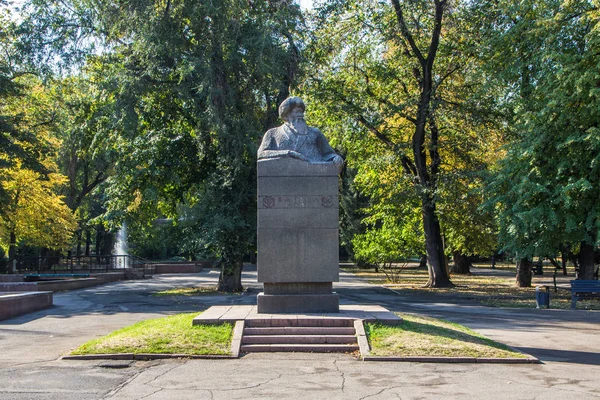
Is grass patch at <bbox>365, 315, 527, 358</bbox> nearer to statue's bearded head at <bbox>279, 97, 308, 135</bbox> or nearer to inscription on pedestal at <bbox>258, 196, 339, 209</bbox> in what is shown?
inscription on pedestal at <bbox>258, 196, 339, 209</bbox>

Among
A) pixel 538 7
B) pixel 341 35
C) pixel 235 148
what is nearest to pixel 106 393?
pixel 235 148

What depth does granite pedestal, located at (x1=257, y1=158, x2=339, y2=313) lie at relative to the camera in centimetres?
1291

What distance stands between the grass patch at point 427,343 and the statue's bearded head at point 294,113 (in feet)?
14.2

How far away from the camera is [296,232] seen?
13.0 metres

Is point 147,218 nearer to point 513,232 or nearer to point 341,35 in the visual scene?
point 341,35

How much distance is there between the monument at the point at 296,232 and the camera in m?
12.9

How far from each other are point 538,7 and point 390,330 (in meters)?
14.5

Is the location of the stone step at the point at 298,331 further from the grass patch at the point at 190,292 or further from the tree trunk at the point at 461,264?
the tree trunk at the point at 461,264

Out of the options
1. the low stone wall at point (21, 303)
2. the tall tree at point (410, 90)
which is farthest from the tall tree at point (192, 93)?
the low stone wall at point (21, 303)

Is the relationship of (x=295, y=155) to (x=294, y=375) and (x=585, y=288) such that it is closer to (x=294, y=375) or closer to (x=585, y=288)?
(x=294, y=375)

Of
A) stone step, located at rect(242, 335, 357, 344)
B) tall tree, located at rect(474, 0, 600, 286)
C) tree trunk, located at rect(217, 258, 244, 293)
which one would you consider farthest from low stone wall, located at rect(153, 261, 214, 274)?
stone step, located at rect(242, 335, 357, 344)

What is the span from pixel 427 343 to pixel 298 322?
→ 2.30 meters

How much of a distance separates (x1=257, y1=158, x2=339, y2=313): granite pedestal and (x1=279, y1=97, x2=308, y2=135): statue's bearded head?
107 centimetres

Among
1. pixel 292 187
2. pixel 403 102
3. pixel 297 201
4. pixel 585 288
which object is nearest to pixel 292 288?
pixel 297 201
